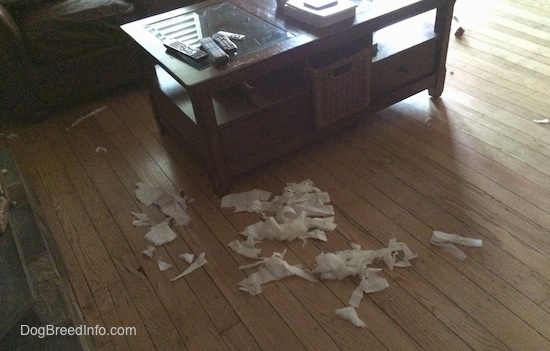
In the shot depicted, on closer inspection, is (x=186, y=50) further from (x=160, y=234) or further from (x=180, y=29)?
(x=160, y=234)

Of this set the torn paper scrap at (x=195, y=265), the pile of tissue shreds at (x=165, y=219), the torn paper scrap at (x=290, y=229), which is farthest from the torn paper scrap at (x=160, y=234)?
the torn paper scrap at (x=290, y=229)

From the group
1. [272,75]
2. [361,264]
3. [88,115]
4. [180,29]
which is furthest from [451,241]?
[88,115]

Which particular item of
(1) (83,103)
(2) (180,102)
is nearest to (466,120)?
(2) (180,102)

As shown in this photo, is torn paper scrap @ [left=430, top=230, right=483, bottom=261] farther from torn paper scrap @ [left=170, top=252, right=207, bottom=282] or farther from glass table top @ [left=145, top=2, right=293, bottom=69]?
glass table top @ [left=145, top=2, right=293, bottom=69]

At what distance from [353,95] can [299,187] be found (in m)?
0.44


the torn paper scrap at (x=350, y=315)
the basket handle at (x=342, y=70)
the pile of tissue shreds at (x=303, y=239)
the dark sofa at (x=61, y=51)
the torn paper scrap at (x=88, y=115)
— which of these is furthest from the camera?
the torn paper scrap at (x=88, y=115)

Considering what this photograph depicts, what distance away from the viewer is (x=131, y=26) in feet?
6.35

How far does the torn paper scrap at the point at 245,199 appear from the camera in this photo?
1.83 metres

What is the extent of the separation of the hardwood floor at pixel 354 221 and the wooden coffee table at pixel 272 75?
154mm

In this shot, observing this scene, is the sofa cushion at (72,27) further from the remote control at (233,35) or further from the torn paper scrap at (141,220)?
the torn paper scrap at (141,220)

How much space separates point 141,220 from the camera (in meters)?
1.82

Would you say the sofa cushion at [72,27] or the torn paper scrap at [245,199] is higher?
the sofa cushion at [72,27]

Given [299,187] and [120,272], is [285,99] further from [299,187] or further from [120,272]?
[120,272]

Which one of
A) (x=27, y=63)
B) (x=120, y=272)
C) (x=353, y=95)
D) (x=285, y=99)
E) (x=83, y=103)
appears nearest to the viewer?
(x=120, y=272)
